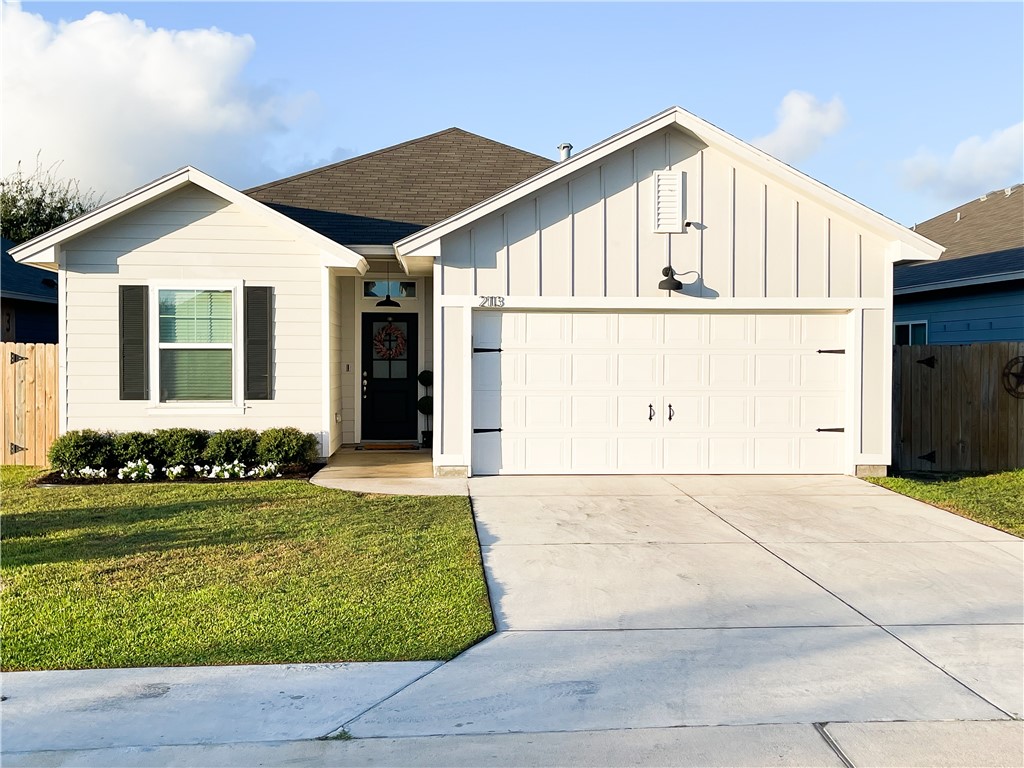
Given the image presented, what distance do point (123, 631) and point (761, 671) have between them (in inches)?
146

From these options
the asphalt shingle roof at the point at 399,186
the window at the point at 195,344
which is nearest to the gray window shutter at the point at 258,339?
the window at the point at 195,344

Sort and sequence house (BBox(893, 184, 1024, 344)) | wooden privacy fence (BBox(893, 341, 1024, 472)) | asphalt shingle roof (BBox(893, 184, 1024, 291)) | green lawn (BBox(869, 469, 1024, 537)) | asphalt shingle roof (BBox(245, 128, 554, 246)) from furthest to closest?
asphalt shingle roof (BBox(893, 184, 1024, 291)), house (BBox(893, 184, 1024, 344)), asphalt shingle roof (BBox(245, 128, 554, 246)), wooden privacy fence (BBox(893, 341, 1024, 472)), green lawn (BBox(869, 469, 1024, 537))

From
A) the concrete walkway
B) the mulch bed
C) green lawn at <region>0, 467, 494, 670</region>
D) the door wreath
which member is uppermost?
the door wreath

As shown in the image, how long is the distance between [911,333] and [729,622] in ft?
43.7

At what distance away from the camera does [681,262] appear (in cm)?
1135

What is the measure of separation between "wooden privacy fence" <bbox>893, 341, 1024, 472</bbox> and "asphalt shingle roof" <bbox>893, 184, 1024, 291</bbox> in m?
1.73

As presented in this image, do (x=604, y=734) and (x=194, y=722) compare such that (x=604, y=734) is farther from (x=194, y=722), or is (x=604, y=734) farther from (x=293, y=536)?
(x=293, y=536)

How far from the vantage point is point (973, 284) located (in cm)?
1482

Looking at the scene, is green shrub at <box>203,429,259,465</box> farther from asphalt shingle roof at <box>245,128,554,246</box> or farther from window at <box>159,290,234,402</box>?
asphalt shingle roof at <box>245,128,554,246</box>

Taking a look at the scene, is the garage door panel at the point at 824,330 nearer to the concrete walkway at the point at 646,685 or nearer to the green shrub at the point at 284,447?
the concrete walkway at the point at 646,685

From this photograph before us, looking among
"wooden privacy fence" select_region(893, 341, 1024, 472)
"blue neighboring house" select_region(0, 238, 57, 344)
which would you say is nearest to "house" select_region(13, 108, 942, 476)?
"wooden privacy fence" select_region(893, 341, 1024, 472)

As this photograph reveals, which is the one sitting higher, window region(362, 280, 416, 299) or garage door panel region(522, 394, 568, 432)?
window region(362, 280, 416, 299)

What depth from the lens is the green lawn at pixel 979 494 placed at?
358 inches

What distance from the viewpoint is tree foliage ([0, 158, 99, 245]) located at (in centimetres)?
3045
